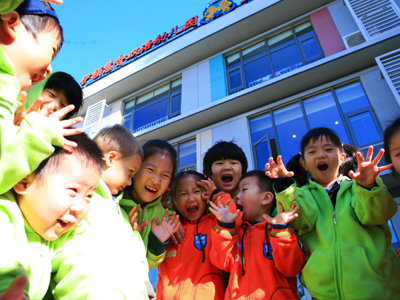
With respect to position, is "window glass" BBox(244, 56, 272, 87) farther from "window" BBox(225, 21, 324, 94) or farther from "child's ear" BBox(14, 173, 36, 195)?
"child's ear" BBox(14, 173, 36, 195)

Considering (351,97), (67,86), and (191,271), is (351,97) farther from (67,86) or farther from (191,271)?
(67,86)

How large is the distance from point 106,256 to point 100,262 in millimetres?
70

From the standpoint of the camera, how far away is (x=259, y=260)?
1.84 metres

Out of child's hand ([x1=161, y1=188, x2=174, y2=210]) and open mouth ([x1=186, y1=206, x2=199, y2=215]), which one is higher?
child's hand ([x1=161, y1=188, x2=174, y2=210])

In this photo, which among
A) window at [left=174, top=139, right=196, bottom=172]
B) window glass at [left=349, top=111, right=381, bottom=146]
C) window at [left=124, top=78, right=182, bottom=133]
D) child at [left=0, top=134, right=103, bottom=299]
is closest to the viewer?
child at [left=0, top=134, right=103, bottom=299]

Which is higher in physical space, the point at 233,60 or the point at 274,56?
the point at 233,60

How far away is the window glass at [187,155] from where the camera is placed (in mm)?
7281

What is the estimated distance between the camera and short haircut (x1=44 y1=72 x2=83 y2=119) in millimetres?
1954

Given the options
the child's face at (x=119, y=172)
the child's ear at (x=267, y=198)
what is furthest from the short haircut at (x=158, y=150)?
the child's ear at (x=267, y=198)

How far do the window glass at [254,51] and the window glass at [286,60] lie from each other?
43cm

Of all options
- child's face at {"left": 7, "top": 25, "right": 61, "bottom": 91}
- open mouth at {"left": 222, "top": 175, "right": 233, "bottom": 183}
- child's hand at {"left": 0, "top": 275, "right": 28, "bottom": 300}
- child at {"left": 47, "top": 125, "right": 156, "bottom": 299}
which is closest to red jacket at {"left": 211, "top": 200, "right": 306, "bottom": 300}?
child at {"left": 47, "top": 125, "right": 156, "bottom": 299}

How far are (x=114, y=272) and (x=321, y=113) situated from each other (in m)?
5.96

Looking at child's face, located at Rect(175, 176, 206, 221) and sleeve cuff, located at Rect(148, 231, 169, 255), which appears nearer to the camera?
sleeve cuff, located at Rect(148, 231, 169, 255)

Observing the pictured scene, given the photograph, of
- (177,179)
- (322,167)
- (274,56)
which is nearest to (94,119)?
(274,56)
